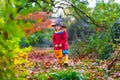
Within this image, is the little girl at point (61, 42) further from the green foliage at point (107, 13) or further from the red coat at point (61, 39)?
the green foliage at point (107, 13)

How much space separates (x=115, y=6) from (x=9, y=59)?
1079cm

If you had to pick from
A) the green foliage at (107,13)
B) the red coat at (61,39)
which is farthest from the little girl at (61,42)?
the green foliage at (107,13)

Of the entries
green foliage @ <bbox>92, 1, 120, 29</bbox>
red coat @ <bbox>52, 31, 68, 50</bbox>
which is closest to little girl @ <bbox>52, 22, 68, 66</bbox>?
red coat @ <bbox>52, 31, 68, 50</bbox>

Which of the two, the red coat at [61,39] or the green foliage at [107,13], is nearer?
the red coat at [61,39]

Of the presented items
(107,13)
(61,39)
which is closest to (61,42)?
(61,39)

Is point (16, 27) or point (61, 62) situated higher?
point (16, 27)

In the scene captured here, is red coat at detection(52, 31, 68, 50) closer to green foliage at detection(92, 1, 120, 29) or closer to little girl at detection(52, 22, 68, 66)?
little girl at detection(52, 22, 68, 66)

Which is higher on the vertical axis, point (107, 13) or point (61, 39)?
point (107, 13)

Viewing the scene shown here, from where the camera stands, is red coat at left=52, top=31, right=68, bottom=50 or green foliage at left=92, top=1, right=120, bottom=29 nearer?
red coat at left=52, top=31, right=68, bottom=50

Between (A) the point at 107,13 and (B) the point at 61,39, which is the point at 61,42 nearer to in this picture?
(B) the point at 61,39

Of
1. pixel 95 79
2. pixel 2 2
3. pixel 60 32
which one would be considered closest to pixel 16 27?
Result: pixel 2 2

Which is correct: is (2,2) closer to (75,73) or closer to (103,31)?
(75,73)

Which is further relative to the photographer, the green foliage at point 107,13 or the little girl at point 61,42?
the green foliage at point 107,13

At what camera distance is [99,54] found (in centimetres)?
1245
